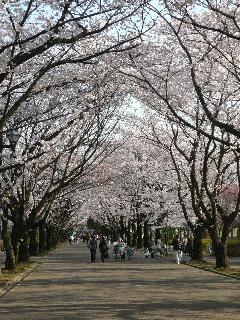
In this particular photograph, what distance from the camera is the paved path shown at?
12.1 metres

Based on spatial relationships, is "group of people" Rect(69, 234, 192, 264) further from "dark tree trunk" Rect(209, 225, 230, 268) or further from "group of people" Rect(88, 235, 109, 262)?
"dark tree trunk" Rect(209, 225, 230, 268)

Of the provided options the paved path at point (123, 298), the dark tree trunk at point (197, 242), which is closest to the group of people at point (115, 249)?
the dark tree trunk at point (197, 242)

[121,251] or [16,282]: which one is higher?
[121,251]

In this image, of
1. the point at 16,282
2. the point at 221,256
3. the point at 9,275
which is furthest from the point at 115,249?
the point at 16,282

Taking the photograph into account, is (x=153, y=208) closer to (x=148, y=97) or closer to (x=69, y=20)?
(x=148, y=97)

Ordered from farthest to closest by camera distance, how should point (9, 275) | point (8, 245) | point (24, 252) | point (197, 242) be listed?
point (197, 242) → point (24, 252) → point (8, 245) → point (9, 275)

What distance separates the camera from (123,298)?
1511 centimetres

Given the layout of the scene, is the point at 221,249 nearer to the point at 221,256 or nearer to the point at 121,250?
the point at 221,256

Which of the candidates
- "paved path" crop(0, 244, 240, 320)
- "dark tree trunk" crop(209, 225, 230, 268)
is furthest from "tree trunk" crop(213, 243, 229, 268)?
"paved path" crop(0, 244, 240, 320)

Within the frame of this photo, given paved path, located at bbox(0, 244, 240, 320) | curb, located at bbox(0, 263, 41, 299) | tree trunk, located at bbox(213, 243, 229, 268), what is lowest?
paved path, located at bbox(0, 244, 240, 320)

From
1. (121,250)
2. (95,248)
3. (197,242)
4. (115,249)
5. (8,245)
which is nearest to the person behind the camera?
(8,245)

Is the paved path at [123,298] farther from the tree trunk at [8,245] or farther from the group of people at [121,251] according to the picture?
the group of people at [121,251]

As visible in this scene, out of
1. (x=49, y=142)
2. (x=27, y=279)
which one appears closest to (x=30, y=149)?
(x=49, y=142)

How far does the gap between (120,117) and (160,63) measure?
8.25 metres
